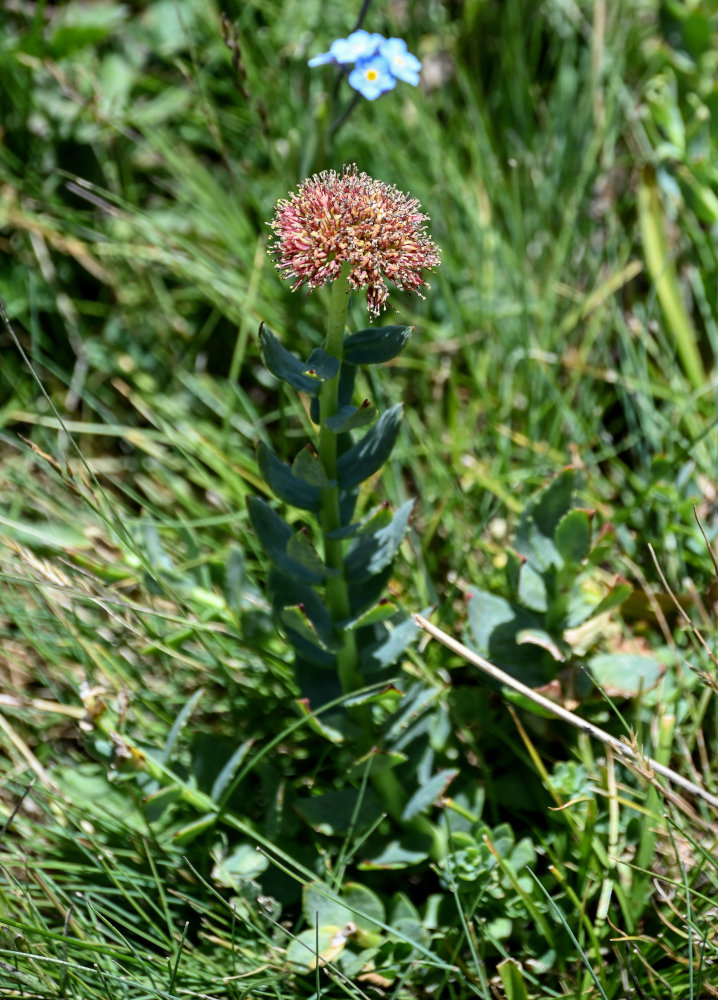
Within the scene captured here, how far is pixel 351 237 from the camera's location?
47.2 inches

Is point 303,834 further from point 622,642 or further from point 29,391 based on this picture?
point 29,391

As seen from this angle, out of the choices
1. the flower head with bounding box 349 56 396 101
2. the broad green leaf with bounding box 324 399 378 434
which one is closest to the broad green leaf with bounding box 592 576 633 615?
the broad green leaf with bounding box 324 399 378 434

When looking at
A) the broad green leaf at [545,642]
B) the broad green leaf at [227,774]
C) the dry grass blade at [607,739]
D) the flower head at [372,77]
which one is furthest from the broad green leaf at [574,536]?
the flower head at [372,77]

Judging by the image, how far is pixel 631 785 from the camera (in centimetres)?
171

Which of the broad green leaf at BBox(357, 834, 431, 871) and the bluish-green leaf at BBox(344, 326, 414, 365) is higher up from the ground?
the bluish-green leaf at BBox(344, 326, 414, 365)

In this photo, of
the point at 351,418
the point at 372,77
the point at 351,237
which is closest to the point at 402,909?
the point at 351,418

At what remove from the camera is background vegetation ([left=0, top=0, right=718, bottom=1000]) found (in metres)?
1.54

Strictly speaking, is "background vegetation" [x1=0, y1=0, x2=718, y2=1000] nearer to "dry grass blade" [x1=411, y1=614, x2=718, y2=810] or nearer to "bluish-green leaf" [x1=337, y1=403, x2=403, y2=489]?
"dry grass blade" [x1=411, y1=614, x2=718, y2=810]

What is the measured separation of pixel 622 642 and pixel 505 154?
1538mm

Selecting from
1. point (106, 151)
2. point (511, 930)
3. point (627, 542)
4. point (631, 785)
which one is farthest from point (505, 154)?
point (511, 930)

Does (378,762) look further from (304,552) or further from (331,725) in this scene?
(304,552)

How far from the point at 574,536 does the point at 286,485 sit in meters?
0.51

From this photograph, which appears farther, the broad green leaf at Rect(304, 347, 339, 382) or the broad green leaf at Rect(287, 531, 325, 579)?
the broad green leaf at Rect(287, 531, 325, 579)

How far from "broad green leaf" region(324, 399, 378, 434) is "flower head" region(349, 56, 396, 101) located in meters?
0.74
